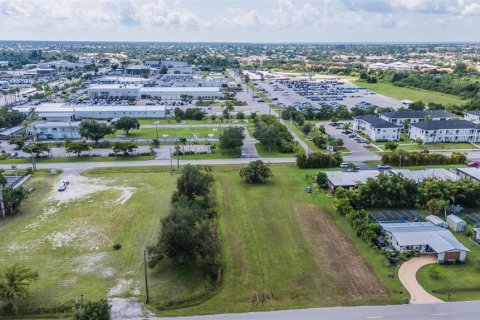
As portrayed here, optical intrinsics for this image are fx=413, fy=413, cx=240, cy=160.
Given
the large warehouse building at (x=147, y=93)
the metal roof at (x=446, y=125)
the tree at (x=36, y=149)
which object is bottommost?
the tree at (x=36, y=149)

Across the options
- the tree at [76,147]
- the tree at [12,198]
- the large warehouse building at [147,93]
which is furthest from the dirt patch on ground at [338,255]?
the large warehouse building at [147,93]

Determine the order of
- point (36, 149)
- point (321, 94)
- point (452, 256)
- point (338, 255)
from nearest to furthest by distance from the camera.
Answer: point (452, 256), point (338, 255), point (36, 149), point (321, 94)

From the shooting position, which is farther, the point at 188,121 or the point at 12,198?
the point at 188,121

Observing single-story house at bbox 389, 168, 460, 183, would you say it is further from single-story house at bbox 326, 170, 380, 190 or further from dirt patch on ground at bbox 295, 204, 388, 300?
dirt patch on ground at bbox 295, 204, 388, 300

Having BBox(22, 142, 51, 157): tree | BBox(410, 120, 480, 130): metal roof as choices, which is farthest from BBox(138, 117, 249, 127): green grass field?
BBox(410, 120, 480, 130): metal roof

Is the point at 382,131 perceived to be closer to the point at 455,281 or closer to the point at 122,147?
the point at 122,147

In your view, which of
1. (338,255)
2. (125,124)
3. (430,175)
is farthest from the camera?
(125,124)

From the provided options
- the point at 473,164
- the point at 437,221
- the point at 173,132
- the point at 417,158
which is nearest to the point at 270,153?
the point at 417,158

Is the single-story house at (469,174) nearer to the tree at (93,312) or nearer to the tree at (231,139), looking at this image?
the tree at (231,139)
